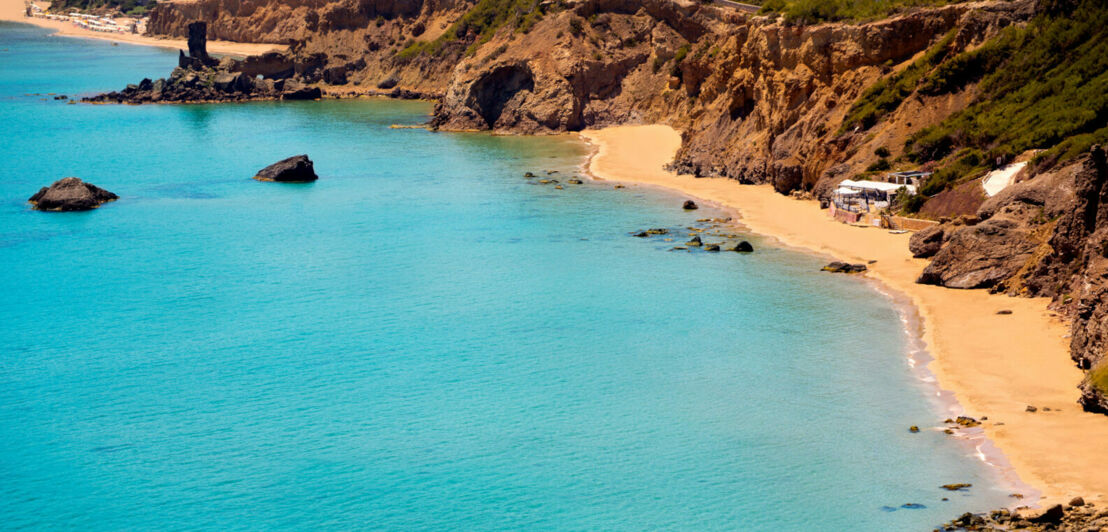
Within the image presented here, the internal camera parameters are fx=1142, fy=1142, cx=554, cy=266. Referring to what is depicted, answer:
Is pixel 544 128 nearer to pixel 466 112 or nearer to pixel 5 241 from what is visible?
pixel 466 112

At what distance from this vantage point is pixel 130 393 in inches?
1566

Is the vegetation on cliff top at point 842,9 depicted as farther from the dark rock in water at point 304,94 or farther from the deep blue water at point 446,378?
the dark rock in water at point 304,94

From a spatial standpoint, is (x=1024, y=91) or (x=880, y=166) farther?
(x=880, y=166)

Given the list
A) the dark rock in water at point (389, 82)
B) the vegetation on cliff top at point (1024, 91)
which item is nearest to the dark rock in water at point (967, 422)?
the vegetation on cliff top at point (1024, 91)

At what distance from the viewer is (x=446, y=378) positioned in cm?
4066

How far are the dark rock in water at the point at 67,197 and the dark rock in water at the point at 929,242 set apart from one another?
53.2 meters

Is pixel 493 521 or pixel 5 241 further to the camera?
pixel 5 241

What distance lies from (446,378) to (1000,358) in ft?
62.4

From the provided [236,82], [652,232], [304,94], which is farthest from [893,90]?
[236,82]

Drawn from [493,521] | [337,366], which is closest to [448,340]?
[337,366]

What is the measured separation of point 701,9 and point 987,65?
171 ft

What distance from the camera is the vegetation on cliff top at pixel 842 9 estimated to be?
70.7 m

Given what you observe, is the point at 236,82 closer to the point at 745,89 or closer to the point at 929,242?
the point at 745,89

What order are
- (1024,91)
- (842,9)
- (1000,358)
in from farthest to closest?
(842,9) → (1024,91) → (1000,358)
